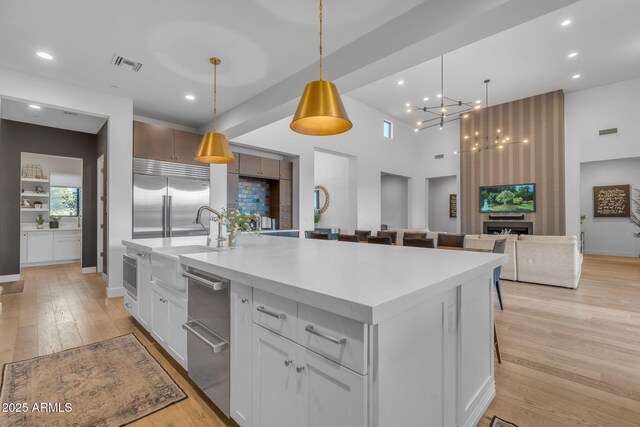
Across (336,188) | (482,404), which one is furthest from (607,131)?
(482,404)

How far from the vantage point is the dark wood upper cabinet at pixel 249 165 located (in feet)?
19.1

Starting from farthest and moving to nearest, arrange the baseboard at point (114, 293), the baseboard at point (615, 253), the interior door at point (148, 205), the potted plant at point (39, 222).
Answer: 1. the baseboard at point (615, 253)
2. the potted plant at point (39, 222)
3. the interior door at point (148, 205)
4. the baseboard at point (114, 293)

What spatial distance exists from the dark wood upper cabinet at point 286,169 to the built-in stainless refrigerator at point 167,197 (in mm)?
1698

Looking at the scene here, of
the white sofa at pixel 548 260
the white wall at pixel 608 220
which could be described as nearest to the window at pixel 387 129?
the white sofa at pixel 548 260

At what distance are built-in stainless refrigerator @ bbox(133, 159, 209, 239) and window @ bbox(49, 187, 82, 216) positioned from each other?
3.69m

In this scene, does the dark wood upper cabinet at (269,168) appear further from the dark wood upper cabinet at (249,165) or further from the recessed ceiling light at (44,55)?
the recessed ceiling light at (44,55)

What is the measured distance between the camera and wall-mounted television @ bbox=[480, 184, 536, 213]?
8.24m

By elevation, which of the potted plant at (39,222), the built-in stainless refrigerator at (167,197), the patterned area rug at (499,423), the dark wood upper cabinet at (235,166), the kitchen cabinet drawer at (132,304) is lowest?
the patterned area rug at (499,423)

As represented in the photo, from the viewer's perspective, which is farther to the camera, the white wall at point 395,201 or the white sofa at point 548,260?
the white wall at point 395,201

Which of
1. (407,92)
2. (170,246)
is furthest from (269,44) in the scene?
(407,92)

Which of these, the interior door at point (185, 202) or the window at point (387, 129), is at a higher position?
the window at point (387, 129)

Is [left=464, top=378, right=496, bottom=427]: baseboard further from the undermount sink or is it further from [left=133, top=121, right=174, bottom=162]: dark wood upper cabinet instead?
[left=133, top=121, right=174, bottom=162]: dark wood upper cabinet

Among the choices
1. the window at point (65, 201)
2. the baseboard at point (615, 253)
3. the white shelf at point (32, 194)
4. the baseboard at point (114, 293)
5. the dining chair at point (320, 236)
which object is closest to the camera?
the baseboard at point (114, 293)

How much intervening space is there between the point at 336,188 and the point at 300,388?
8.02 meters
